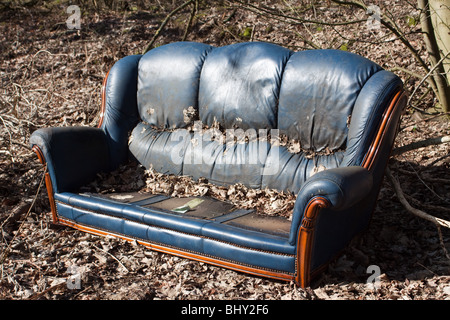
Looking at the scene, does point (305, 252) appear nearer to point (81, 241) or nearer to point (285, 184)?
point (285, 184)

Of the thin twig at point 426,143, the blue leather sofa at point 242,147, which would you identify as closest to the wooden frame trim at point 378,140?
the blue leather sofa at point 242,147

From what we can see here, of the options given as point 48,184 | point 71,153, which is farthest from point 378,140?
point 48,184

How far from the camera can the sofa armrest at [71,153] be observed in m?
4.64

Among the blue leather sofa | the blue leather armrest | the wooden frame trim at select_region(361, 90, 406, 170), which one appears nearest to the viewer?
the blue leather armrest

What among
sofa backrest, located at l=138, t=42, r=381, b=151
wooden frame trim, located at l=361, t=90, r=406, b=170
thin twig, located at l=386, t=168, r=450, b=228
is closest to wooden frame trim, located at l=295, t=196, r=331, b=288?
wooden frame trim, located at l=361, t=90, r=406, b=170

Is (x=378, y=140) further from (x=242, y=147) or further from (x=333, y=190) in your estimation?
(x=242, y=147)

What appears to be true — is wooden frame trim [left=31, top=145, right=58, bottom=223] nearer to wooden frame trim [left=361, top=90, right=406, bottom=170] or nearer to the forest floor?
the forest floor

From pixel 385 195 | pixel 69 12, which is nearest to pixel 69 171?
pixel 385 195

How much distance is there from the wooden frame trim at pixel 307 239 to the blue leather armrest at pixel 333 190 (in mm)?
29

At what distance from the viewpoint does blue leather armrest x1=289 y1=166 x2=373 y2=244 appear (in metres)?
3.23

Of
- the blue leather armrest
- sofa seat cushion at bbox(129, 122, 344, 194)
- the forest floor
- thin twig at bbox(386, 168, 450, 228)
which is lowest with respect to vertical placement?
the forest floor

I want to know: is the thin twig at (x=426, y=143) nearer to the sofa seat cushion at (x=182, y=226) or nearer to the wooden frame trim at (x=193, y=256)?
the sofa seat cushion at (x=182, y=226)

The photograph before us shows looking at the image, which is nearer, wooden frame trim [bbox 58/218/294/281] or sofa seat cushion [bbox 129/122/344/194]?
wooden frame trim [bbox 58/218/294/281]

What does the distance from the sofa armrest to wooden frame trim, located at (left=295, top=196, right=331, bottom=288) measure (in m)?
2.37
